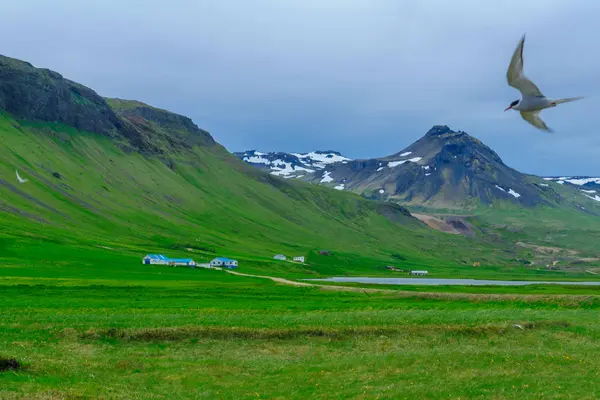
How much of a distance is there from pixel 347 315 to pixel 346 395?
24399 mm

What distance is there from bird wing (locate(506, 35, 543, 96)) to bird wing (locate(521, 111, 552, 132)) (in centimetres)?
58

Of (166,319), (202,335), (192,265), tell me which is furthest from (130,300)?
(192,265)

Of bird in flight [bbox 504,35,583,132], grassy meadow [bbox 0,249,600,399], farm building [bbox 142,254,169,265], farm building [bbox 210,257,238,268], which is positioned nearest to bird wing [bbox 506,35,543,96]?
bird in flight [bbox 504,35,583,132]

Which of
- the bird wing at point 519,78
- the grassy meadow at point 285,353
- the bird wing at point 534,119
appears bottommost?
the grassy meadow at point 285,353

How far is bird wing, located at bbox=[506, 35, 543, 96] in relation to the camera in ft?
56.7

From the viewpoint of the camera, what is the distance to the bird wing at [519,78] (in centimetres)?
1728

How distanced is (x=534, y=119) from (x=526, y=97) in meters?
0.77

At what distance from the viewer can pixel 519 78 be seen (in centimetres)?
1764

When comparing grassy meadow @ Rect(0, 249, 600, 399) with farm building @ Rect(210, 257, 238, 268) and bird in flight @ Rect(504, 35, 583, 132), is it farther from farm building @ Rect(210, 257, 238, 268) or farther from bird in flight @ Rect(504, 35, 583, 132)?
farm building @ Rect(210, 257, 238, 268)

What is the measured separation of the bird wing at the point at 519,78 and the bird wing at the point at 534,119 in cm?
58

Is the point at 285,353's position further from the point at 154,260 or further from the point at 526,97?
the point at 154,260

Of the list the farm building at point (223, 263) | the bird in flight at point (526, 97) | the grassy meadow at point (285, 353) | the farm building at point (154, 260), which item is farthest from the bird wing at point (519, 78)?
the farm building at point (223, 263)

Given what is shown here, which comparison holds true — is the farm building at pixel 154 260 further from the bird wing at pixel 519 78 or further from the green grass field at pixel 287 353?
the bird wing at pixel 519 78

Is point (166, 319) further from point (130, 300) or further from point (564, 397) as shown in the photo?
point (564, 397)
